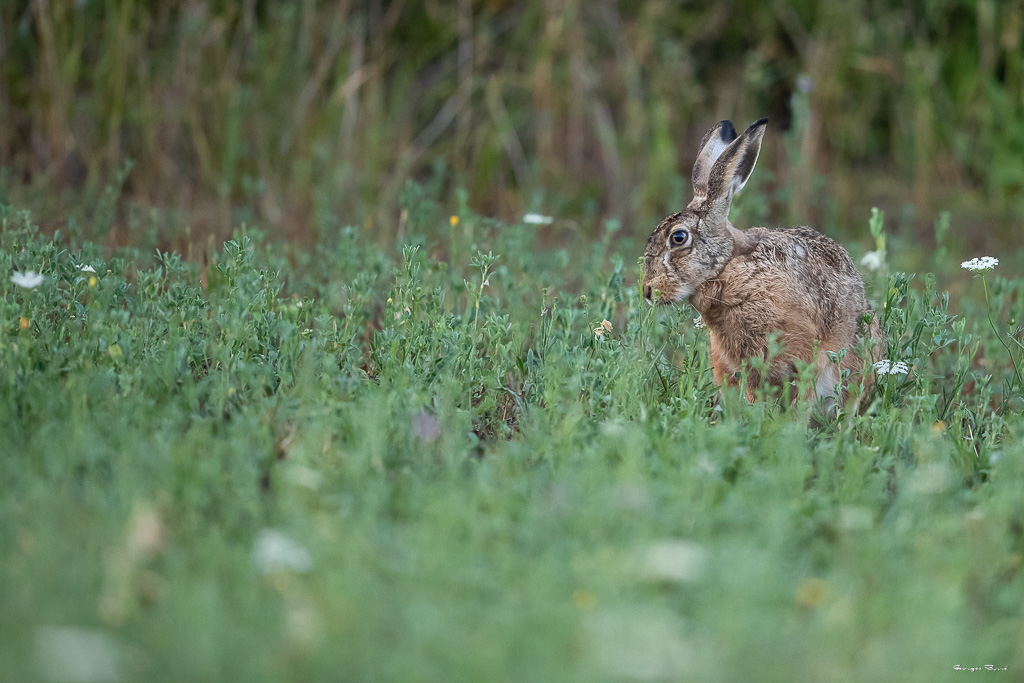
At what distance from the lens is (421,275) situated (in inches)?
182

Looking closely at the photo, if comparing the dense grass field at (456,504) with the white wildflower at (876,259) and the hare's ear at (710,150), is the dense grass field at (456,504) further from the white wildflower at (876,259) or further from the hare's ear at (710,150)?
the hare's ear at (710,150)

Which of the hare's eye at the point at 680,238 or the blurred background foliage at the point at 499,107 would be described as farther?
the blurred background foliage at the point at 499,107

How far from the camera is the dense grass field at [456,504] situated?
1.96 meters

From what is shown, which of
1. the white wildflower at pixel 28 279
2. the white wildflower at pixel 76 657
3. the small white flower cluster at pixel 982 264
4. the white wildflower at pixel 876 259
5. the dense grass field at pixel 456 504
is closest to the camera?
the white wildflower at pixel 76 657

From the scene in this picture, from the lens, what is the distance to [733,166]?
4.04 meters

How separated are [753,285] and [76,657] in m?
2.81

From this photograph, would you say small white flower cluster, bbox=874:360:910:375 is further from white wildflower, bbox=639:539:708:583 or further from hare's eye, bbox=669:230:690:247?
white wildflower, bbox=639:539:708:583

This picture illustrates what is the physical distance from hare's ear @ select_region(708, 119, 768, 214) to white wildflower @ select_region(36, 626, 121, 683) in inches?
111

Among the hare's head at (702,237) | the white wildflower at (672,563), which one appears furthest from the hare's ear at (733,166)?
the white wildflower at (672,563)

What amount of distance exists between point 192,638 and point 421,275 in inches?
112

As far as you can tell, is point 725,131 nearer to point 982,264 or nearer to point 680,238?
point 680,238

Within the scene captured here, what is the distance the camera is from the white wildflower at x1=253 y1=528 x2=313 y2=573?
6.91ft

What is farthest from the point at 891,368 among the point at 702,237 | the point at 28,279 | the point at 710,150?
the point at 28,279

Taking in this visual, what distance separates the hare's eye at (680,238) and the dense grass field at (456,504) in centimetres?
25
